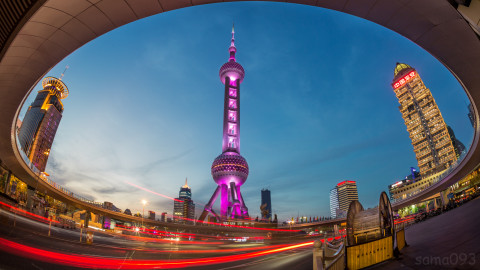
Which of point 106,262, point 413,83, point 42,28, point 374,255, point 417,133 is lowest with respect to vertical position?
point 106,262

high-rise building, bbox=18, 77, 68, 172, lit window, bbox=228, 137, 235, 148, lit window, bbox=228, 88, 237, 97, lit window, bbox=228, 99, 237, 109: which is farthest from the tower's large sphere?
high-rise building, bbox=18, 77, 68, 172

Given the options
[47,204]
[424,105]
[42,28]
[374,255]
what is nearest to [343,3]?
[374,255]

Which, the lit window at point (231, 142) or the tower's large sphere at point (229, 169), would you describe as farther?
the lit window at point (231, 142)

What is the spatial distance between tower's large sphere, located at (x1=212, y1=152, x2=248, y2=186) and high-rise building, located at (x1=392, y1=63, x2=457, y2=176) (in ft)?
278

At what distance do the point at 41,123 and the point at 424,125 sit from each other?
20461 centimetres

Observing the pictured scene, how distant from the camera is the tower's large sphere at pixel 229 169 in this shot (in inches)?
4087

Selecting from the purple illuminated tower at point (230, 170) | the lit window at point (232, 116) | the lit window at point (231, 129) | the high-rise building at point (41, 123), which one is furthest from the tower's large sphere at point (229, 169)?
the high-rise building at point (41, 123)

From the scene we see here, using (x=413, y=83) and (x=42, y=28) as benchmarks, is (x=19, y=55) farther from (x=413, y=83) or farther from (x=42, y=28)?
(x=413, y=83)

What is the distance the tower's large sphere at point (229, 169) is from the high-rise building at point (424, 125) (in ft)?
278

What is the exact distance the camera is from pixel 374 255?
9164 mm

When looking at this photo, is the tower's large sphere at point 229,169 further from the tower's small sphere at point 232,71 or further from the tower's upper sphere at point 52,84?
the tower's upper sphere at point 52,84

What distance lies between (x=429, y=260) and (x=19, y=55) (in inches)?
795

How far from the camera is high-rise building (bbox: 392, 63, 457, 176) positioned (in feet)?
341

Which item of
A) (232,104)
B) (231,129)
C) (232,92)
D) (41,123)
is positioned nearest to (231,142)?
(231,129)
